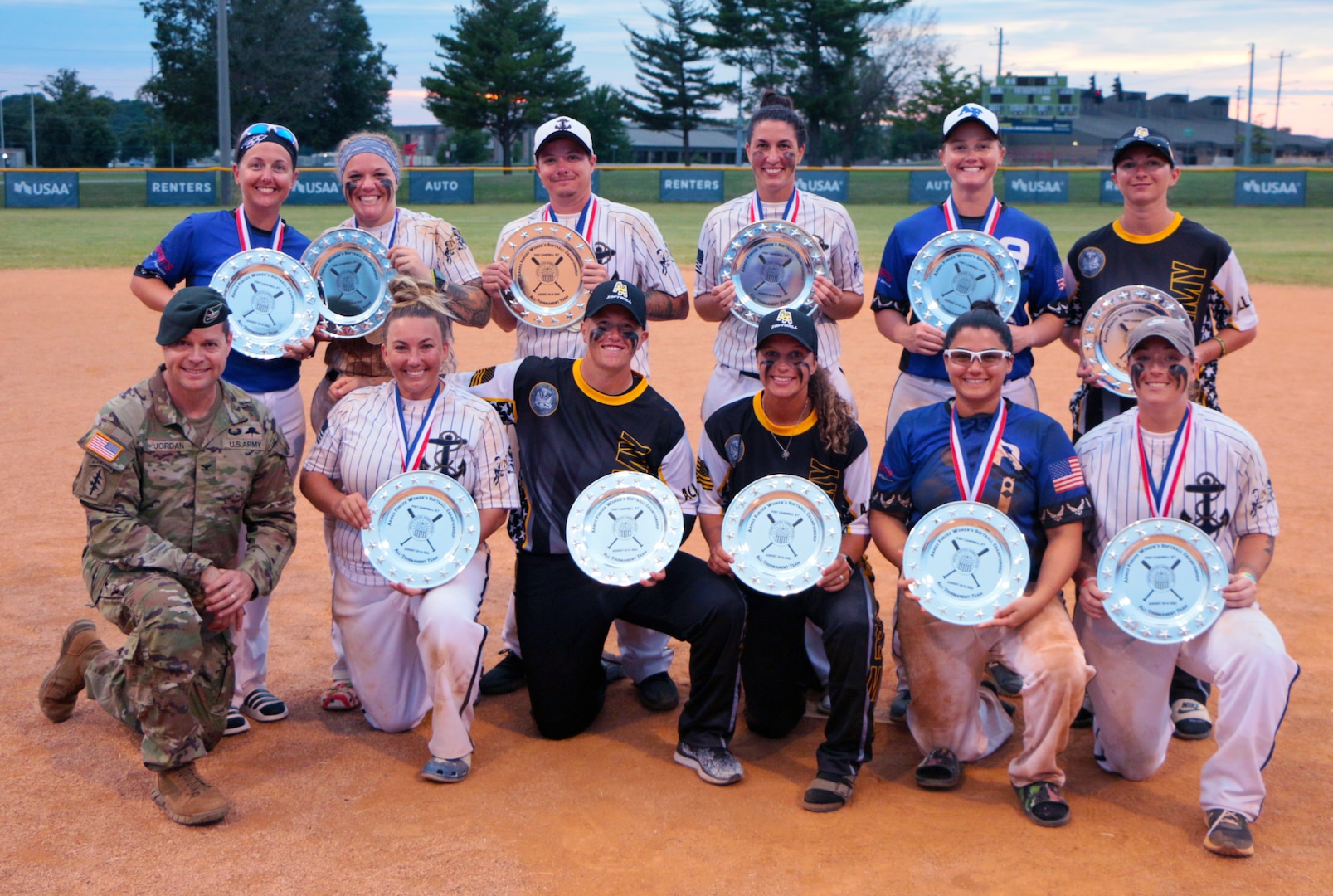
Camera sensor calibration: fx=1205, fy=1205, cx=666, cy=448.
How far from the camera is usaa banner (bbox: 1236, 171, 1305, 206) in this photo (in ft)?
126

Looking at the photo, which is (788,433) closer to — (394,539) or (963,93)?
(394,539)

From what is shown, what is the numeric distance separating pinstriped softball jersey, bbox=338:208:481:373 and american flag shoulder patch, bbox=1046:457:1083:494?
2906 millimetres

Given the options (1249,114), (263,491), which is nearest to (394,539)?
(263,491)

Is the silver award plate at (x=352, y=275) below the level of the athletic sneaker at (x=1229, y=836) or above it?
above

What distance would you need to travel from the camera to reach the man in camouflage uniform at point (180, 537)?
468 centimetres

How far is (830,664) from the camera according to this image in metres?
5.04

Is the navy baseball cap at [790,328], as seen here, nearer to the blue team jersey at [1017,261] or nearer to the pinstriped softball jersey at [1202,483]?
the blue team jersey at [1017,261]

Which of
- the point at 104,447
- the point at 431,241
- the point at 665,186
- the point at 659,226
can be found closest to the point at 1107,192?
the point at 665,186

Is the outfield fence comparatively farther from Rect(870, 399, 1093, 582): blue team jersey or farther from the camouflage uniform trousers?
the camouflage uniform trousers

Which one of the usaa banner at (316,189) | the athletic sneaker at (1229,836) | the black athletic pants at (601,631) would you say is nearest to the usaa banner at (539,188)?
the usaa banner at (316,189)

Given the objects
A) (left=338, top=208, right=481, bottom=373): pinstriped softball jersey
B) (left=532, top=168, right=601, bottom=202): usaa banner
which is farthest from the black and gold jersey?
(left=532, top=168, right=601, bottom=202): usaa banner

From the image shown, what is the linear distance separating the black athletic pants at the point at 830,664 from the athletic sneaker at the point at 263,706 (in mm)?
2186

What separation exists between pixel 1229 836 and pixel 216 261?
515 cm

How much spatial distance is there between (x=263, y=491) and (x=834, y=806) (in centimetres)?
278
